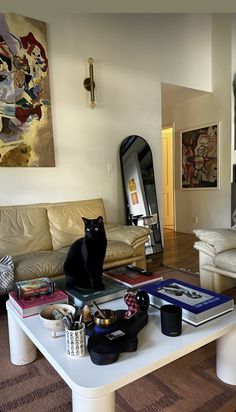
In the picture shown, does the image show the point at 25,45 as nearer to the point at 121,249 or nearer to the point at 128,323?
the point at 121,249

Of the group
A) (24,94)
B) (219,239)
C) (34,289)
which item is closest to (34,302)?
(34,289)

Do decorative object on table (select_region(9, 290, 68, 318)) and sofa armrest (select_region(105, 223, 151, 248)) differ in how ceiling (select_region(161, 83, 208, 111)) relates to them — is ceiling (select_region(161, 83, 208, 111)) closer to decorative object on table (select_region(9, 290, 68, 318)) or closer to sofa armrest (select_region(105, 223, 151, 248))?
sofa armrest (select_region(105, 223, 151, 248))

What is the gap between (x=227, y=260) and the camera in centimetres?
206

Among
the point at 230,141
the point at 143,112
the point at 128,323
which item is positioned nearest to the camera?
the point at 128,323

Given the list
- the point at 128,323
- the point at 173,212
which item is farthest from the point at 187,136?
the point at 128,323

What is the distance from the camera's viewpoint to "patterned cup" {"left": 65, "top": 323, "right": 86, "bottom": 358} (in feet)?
3.12

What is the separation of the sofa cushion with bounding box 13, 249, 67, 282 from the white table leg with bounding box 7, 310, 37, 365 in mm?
569

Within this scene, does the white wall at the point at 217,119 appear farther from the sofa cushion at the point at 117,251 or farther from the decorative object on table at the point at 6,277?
the decorative object on table at the point at 6,277

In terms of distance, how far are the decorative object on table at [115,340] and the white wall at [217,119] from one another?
3628 mm

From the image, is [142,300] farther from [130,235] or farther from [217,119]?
[217,119]

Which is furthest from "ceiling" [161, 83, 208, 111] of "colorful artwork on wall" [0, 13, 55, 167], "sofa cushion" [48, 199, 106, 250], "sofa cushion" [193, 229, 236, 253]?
"sofa cushion" [193, 229, 236, 253]

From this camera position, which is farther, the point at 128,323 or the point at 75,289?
the point at 75,289

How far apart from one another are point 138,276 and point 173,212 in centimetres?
402

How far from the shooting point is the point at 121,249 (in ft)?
8.20
